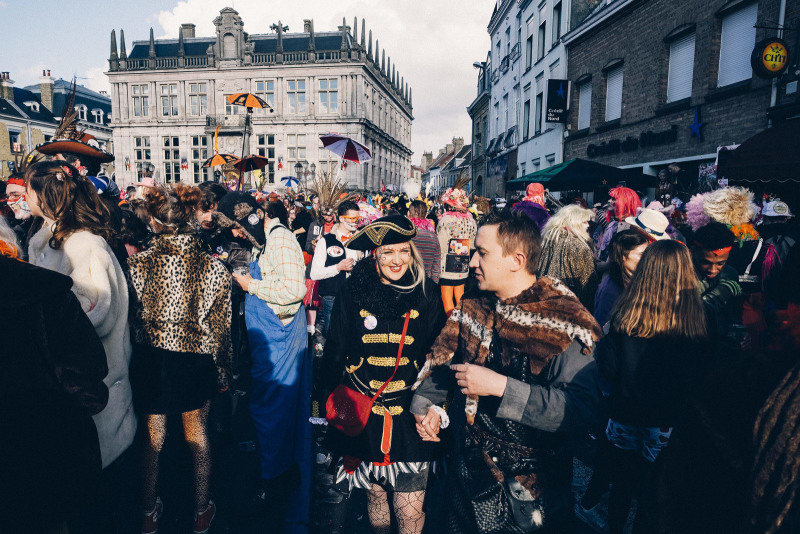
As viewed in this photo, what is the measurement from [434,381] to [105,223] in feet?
6.72

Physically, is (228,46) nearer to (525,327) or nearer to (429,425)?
(429,425)

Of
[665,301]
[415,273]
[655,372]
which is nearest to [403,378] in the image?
[415,273]

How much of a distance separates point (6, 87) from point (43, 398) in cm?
5703

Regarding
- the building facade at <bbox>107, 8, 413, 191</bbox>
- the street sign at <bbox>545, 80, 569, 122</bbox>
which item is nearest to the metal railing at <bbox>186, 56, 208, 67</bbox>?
the building facade at <bbox>107, 8, 413, 191</bbox>

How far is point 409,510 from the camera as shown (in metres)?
2.53

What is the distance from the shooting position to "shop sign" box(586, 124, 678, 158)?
35.2ft

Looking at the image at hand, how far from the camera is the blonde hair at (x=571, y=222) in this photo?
4504 millimetres

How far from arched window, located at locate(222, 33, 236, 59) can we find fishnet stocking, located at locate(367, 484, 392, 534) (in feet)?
160

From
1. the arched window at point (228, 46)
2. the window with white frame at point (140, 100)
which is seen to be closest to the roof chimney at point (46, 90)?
the window with white frame at point (140, 100)

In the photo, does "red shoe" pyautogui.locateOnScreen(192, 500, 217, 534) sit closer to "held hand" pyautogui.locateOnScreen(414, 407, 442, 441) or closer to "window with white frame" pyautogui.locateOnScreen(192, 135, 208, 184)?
"held hand" pyautogui.locateOnScreen(414, 407, 442, 441)

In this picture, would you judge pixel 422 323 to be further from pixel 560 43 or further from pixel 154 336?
pixel 560 43

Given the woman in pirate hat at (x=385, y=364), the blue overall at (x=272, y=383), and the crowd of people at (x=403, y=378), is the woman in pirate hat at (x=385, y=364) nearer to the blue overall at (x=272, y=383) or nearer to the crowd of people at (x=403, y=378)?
the crowd of people at (x=403, y=378)

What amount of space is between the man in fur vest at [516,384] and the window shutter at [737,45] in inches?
376

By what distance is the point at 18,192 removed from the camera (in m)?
5.16
